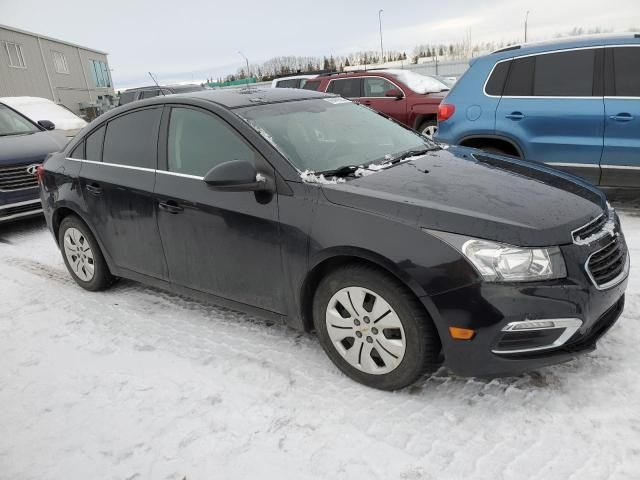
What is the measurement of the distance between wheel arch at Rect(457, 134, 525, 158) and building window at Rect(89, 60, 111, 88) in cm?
3695

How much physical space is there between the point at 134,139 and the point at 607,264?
326 cm

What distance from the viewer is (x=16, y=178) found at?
20.8 feet

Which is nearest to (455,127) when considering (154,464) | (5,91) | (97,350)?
(97,350)

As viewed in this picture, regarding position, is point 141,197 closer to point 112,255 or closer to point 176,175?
point 176,175

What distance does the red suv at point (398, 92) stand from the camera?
9.48 m

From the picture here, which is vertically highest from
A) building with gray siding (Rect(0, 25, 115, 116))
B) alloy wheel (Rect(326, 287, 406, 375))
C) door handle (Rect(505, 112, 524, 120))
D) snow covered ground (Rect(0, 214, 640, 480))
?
building with gray siding (Rect(0, 25, 115, 116))

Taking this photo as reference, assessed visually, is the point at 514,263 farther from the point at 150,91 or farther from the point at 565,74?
the point at 150,91

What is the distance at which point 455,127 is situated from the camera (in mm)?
5738

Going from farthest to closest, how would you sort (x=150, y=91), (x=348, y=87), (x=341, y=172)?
(x=150, y=91) → (x=348, y=87) → (x=341, y=172)

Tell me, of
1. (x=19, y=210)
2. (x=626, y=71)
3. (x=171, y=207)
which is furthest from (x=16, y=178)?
(x=626, y=71)

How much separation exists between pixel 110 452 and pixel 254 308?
1.12 metres

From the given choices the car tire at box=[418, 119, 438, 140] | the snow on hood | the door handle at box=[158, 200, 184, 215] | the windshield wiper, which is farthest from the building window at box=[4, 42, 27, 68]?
the windshield wiper

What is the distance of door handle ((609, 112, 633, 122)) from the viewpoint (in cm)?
481

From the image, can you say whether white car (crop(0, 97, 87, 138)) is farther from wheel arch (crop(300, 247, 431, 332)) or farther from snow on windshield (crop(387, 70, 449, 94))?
wheel arch (crop(300, 247, 431, 332))
